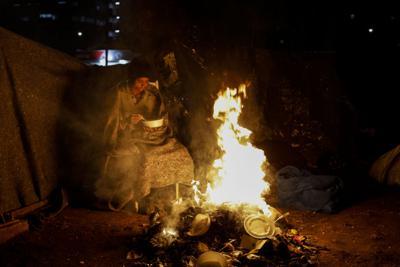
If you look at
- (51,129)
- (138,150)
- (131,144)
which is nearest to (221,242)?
(138,150)

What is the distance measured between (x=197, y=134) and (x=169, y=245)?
10.2 feet

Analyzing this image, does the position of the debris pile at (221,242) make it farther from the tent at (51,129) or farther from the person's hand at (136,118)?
the person's hand at (136,118)

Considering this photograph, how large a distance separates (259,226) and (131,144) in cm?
266

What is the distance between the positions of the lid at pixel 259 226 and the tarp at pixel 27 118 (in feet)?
11.7

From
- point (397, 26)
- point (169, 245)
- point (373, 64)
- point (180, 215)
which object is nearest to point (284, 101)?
point (180, 215)

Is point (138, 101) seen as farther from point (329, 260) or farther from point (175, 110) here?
point (329, 260)

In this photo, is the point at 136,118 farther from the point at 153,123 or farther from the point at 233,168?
the point at 233,168

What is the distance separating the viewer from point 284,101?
830cm

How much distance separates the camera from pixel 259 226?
16.8 ft

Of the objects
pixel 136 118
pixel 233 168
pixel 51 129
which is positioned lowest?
pixel 233 168

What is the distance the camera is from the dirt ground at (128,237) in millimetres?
4992

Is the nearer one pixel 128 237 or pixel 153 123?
pixel 128 237

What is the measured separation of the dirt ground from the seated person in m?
0.45

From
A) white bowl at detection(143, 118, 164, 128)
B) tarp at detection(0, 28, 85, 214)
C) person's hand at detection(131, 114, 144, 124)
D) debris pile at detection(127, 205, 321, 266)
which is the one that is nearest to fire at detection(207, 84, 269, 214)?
debris pile at detection(127, 205, 321, 266)
